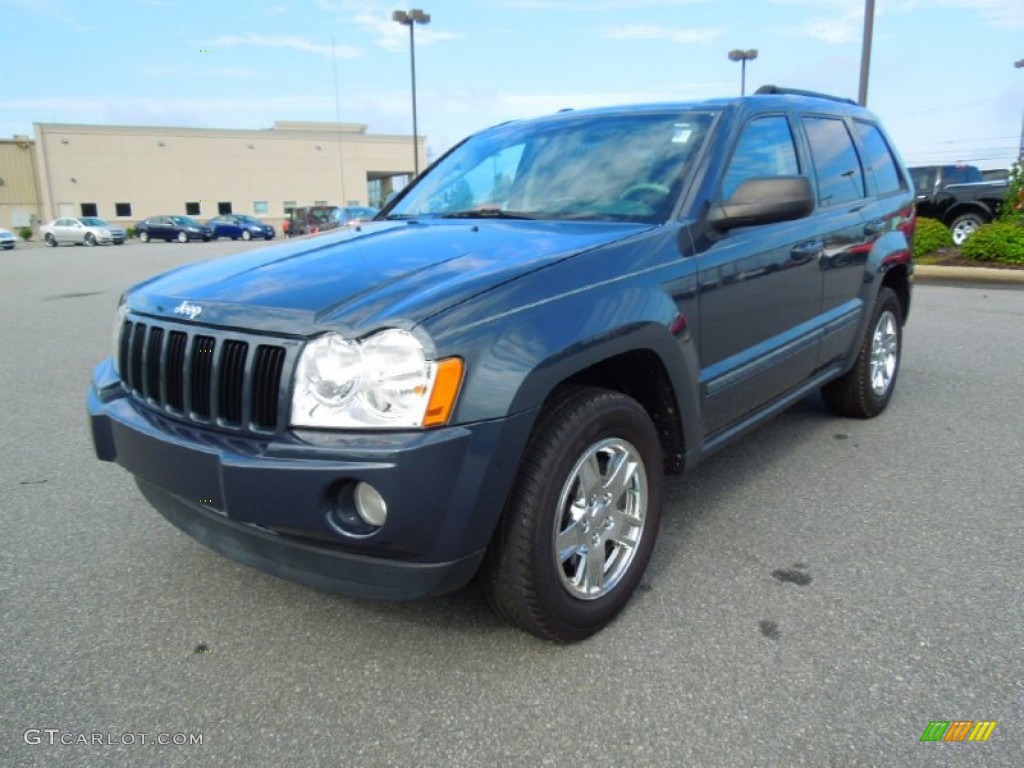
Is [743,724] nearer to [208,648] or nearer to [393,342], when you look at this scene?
[393,342]

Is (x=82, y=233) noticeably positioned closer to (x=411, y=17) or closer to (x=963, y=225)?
(x=411, y=17)

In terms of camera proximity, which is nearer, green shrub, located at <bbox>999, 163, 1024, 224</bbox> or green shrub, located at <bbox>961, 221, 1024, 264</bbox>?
green shrub, located at <bbox>961, 221, 1024, 264</bbox>

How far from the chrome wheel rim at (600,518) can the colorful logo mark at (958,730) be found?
3.20 feet

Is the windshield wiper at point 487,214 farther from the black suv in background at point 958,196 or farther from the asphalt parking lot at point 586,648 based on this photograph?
the black suv in background at point 958,196

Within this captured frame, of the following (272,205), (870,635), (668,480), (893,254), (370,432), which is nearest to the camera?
(370,432)

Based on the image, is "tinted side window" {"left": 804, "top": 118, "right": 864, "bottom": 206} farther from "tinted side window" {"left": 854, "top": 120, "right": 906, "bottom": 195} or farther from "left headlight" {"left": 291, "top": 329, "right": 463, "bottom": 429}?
"left headlight" {"left": 291, "top": 329, "right": 463, "bottom": 429}

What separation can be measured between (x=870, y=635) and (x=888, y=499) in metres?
1.28

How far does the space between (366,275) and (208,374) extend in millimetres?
561

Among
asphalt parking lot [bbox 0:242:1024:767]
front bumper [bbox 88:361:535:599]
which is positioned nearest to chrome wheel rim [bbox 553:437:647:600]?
asphalt parking lot [bbox 0:242:1024:767]

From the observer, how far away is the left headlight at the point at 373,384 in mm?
2027

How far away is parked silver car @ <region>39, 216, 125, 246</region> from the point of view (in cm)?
4003

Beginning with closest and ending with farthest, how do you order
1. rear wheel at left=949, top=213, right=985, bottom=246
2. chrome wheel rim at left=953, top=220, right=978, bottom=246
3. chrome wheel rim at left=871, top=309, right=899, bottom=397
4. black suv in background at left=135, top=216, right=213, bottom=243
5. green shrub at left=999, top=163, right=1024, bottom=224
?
chrome wheel rim at left=871, top=309, right=899, bottom=397 < green shrub at left=999, top=163, right=1024, bottom=224 < rear wheel at left=949, top=213, right=985, bottom=246 < chrome wheel rim at left=953, top=220, right=978, bottom=246 < black suv in background at left=135, top=216, right=213, bottom=243

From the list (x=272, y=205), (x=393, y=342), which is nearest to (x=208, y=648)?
(x=393, y=342)

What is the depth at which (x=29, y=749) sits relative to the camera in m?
2.07
